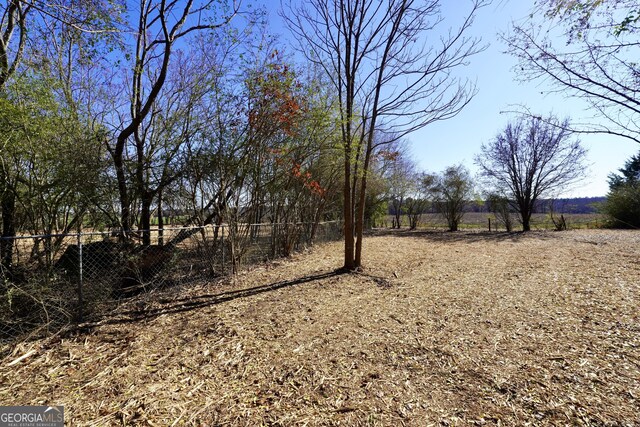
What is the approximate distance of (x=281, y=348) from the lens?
2.69 meters

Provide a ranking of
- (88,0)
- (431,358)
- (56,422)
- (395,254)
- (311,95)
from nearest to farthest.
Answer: (56,422) → (431,358) → (88,0) → (311,95) → (395,254)

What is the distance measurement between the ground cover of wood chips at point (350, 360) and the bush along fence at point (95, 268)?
1.15ft

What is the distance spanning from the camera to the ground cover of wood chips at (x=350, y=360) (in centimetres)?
182

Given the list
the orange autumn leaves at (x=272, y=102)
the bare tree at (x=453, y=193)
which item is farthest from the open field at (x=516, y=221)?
the orange autumn leaves at (x=272, y=102)

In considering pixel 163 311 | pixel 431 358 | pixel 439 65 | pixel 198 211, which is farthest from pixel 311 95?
pixel 431 358

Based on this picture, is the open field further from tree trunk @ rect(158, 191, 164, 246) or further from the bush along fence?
tree trunk @ rect(158, 191, 164, 246)

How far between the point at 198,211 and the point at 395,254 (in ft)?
17.8

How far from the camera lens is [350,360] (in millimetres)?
2447

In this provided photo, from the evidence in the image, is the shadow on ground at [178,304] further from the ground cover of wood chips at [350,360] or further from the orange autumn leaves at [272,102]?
the orange autumn leaves at [272,102]

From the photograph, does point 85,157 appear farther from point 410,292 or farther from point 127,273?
point 410,292

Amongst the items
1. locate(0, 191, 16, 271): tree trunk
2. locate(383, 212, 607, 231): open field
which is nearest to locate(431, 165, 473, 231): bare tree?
locate(383, 212, 607, 231): open field

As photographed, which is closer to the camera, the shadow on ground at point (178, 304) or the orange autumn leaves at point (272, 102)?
the shadow on ground at point (178, 304)

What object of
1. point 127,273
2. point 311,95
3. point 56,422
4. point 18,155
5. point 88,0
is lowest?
point 56,422

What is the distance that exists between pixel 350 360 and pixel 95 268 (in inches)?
142
